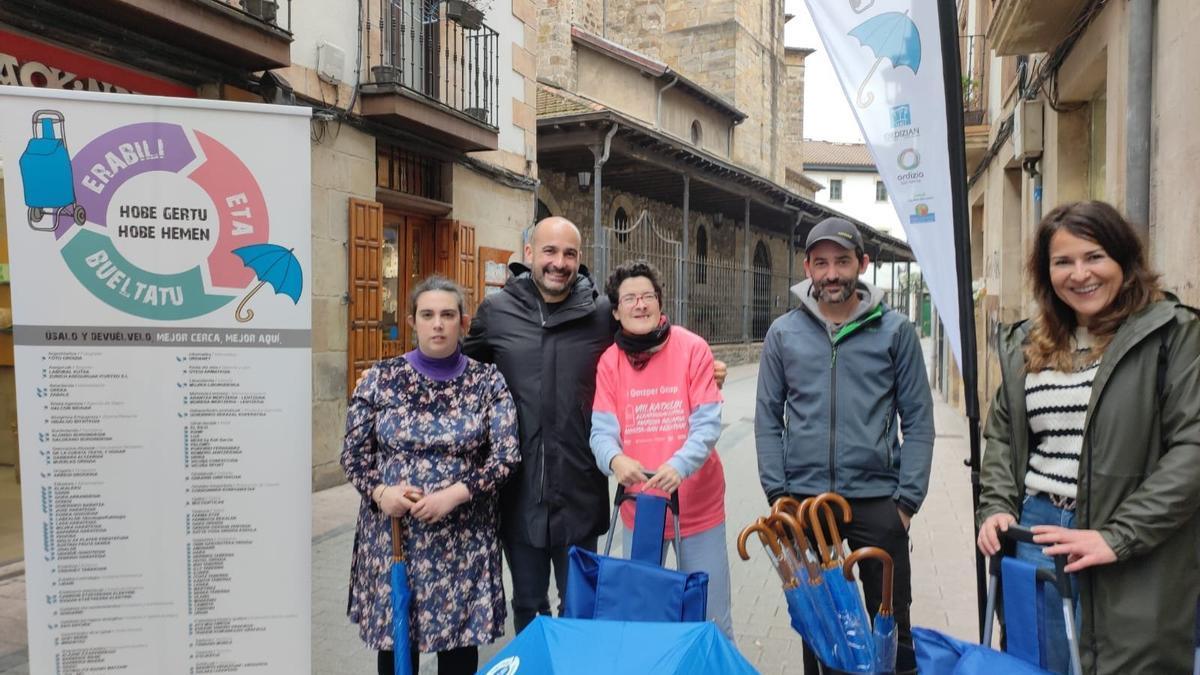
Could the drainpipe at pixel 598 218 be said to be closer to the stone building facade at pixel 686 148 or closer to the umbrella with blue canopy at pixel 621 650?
the stone building facade at pixel 686 148

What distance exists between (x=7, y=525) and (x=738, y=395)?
1032cm

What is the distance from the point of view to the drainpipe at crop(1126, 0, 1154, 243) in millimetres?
3922

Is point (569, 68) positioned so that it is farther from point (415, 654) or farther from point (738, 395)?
point (415, 654)

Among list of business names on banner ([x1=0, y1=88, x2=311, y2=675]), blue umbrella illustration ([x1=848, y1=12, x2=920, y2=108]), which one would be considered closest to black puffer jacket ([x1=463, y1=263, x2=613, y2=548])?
list of business names on banner ([x1=0, y1=88, x2=311, y2=675])

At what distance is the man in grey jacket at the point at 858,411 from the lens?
258 cm

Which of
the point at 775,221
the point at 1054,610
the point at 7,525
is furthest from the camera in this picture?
the point at 775,221

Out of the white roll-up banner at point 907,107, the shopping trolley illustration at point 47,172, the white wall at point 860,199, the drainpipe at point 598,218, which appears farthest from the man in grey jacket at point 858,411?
the white wall at point 860,199

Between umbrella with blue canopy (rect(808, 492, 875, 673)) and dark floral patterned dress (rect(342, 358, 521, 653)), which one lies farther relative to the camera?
dark floral patterned dress (rect(342, 358, 521, 653))

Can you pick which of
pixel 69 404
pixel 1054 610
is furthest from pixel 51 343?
pixel 1054 610

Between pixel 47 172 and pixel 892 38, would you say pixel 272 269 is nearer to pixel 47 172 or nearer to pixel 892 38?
pixel 47 172

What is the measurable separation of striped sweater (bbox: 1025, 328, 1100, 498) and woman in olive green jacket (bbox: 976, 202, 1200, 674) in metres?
0.02

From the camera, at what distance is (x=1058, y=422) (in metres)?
1.99

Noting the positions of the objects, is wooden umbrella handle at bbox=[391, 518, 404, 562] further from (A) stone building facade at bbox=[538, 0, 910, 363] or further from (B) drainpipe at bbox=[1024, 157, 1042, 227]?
(A) stone building facade at bbox=[538, 0, 910, 363]

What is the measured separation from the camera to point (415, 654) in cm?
259
